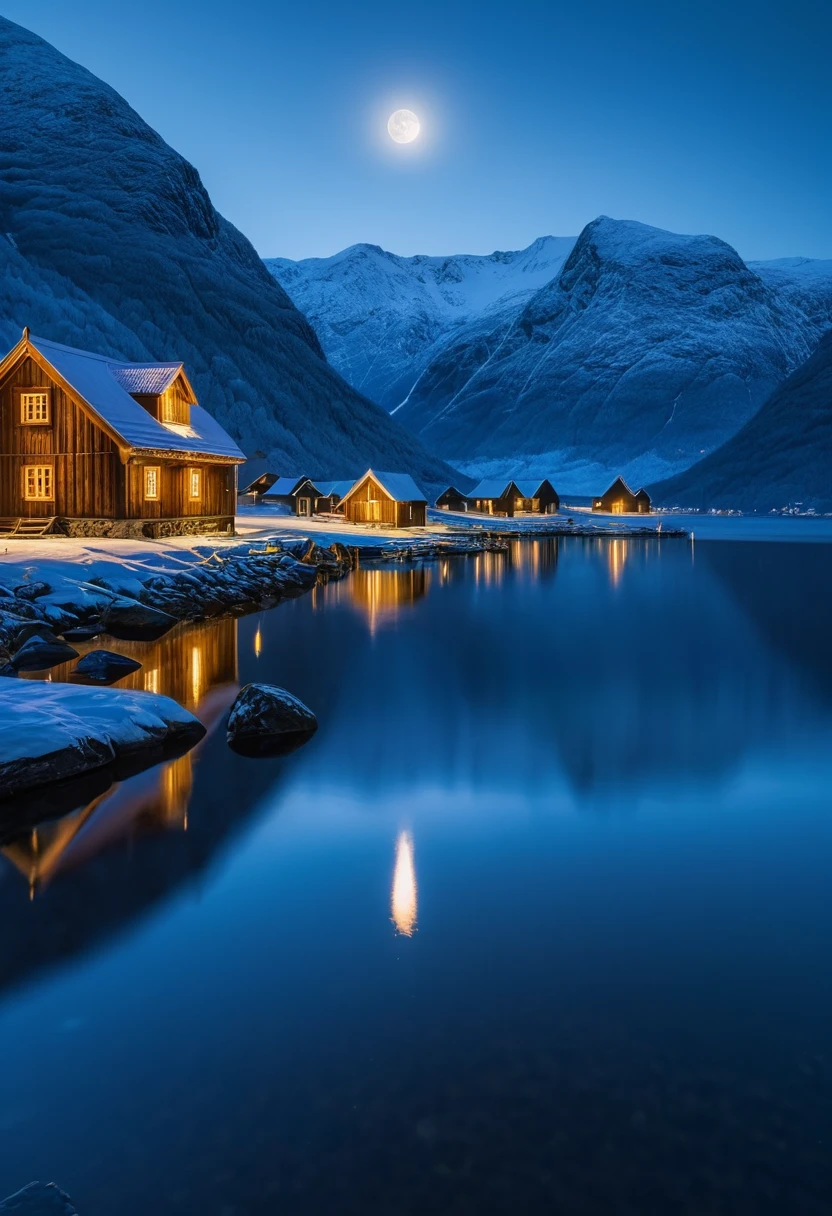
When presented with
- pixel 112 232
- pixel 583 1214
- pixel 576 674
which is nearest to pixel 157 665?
pixel 576 674

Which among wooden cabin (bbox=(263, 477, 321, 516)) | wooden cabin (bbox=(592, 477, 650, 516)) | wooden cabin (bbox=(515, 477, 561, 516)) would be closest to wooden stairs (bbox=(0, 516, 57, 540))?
wooden cabin (bbox=(263, 477, 321, 516))

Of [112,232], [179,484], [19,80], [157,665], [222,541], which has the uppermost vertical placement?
[19,80]

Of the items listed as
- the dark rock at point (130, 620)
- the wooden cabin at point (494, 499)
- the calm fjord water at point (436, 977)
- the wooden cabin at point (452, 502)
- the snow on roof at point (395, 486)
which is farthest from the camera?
the wooden cabin at point (494, 499)

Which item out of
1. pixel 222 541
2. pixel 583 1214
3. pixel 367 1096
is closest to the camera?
pixel 583 1214

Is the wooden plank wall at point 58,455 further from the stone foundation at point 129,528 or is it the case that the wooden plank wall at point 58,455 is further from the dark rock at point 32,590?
the dark rock at point 32,590

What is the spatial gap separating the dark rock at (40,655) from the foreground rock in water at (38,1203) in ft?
51.7

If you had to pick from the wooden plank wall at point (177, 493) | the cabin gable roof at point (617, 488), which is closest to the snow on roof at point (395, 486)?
the wooden plank wall at point (177, 493)

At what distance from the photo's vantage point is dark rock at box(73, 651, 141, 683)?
713 inches

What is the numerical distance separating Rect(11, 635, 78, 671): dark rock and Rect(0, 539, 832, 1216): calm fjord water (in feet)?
20.7

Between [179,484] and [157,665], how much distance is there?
919 inches

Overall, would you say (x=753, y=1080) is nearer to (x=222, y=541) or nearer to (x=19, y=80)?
(x=222, y=541)

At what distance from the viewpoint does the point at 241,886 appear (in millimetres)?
8602

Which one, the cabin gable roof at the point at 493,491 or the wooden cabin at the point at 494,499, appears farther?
the wooden cabin at the point at 494,499

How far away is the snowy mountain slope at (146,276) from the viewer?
12138cm
